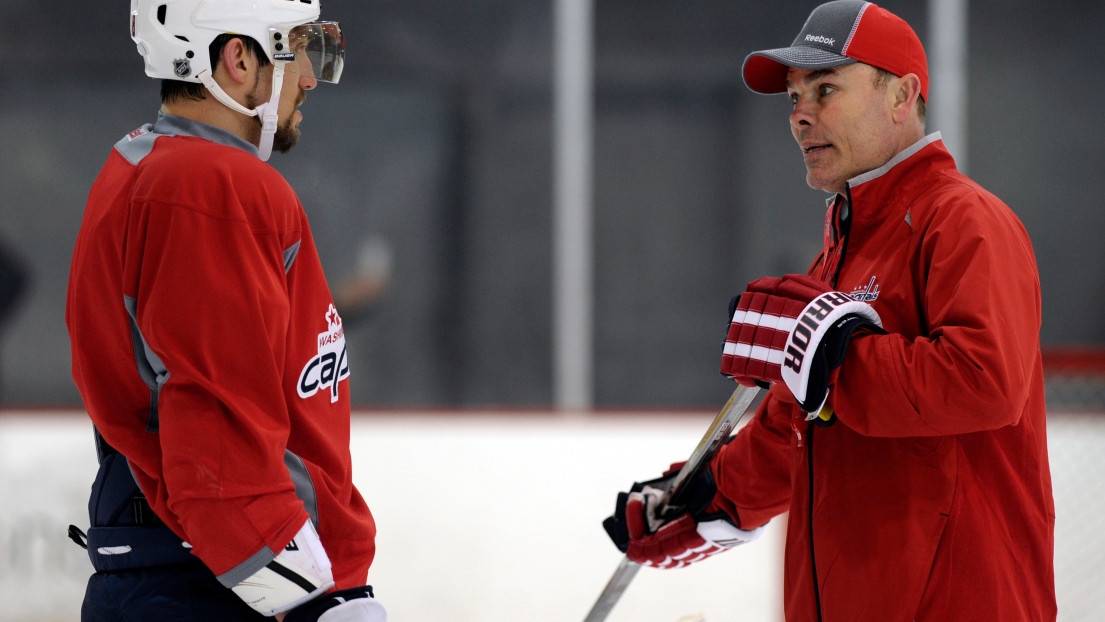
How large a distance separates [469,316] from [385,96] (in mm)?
968

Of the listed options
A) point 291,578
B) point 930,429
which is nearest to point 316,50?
point 291,578

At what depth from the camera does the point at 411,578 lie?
2537 millimetres

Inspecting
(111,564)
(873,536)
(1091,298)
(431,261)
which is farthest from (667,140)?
(111,564)

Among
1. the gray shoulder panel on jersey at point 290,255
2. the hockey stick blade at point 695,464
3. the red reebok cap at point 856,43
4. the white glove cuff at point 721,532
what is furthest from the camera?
the white glove cuff at point 721,532

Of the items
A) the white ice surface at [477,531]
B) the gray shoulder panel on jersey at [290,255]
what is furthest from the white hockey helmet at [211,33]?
the white ice surface at [477,531]

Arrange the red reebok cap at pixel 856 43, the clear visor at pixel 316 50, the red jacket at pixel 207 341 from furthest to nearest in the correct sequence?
1. the red reebok cap at pixel 856 43
2. the clear visor at pixel 316 50
3. the red jacket at pixel 207 341

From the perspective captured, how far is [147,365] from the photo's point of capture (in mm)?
1088

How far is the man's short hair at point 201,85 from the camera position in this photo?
1.18m

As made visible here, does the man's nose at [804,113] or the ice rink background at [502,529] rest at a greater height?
the man's nose at [804,113]

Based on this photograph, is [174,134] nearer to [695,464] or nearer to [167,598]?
[167,598]

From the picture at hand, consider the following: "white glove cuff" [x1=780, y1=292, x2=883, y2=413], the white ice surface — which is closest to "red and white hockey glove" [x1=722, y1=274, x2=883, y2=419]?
"white glove cuff" [x1=780, y1=292, x2=883, y2=413]

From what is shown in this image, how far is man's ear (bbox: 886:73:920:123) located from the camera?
1368 millimetres

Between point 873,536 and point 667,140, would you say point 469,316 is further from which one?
point 873,536

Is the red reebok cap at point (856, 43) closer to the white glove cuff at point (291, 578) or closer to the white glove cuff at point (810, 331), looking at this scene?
the white glove cuff at point (810, 331)
